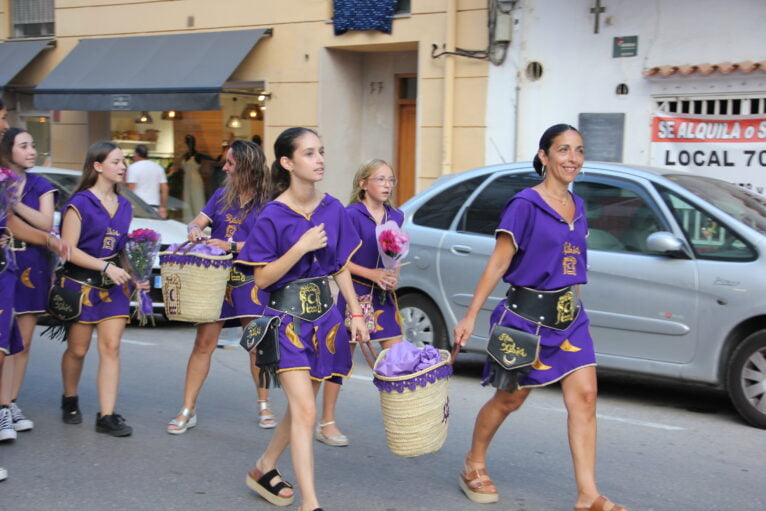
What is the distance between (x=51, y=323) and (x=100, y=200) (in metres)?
0.91

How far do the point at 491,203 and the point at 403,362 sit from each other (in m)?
3.51

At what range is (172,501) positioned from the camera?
4781 millimetres

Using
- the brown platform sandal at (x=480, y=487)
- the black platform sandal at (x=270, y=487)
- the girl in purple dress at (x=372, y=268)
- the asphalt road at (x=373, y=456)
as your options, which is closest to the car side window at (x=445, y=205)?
the asphalt road at (x=373, y=456)

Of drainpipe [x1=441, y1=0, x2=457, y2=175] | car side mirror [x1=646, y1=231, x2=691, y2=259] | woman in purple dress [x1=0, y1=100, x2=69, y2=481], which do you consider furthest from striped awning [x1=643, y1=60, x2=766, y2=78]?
woman in purple dress [x1=0, y1=100, x2=69, y2=481]

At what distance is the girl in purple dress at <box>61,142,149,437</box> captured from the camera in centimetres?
572

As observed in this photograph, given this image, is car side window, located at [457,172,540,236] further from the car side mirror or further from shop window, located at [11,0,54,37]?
shop window, located at [11,0,54,37]

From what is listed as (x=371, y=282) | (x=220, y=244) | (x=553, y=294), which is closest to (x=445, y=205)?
(x=371, y=282)

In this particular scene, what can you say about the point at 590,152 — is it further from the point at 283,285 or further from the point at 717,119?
the point at 283,285

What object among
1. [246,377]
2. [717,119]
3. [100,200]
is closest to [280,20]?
[717,119]

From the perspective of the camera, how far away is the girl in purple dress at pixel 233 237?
5.95m

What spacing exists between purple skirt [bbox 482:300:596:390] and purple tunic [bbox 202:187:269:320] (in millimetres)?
1967

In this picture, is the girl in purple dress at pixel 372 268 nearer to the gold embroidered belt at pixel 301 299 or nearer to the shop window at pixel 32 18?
the gold embroidered belt at pixel 301 299

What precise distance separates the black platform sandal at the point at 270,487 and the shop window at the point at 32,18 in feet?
50.7

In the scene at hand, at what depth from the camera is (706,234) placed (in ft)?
21.5
